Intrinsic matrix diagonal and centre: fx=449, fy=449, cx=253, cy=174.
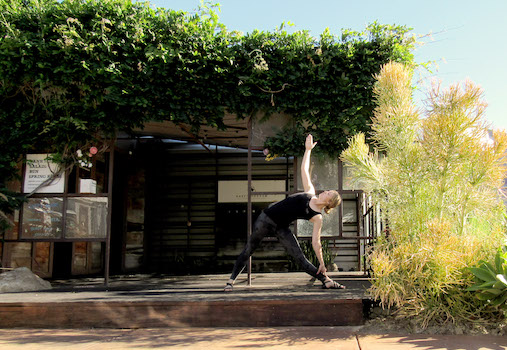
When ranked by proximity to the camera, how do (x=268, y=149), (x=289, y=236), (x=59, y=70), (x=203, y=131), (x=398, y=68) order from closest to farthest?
(x=398, y=68)
(x=289, y=236)
(x=59, y=70)
(x=268, y=149)
(x=203, y=131)

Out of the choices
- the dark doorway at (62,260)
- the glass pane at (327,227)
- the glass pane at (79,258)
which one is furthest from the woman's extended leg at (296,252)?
the glass pane at (79,258)

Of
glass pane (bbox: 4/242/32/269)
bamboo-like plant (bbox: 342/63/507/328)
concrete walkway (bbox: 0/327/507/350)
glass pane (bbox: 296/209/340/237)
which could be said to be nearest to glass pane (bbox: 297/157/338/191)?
glass pane (bbox: 296/209/340/237)

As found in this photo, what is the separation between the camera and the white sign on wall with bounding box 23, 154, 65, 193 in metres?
6.69

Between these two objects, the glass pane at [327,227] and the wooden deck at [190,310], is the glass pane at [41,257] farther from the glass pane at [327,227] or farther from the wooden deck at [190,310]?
the glass pane at [327,227]

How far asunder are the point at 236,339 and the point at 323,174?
3261 mm

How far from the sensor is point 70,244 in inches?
339

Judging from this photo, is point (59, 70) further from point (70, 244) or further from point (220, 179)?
point (220, 179)

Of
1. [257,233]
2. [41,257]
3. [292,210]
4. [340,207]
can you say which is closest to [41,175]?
[41,257]

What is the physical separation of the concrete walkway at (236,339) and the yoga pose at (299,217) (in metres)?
0.96

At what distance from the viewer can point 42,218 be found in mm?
6645

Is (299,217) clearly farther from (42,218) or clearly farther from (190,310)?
(42,218)

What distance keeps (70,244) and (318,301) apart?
5918mm

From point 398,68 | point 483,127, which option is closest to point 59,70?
point 398,68

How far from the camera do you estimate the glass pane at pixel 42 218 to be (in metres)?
6.60
